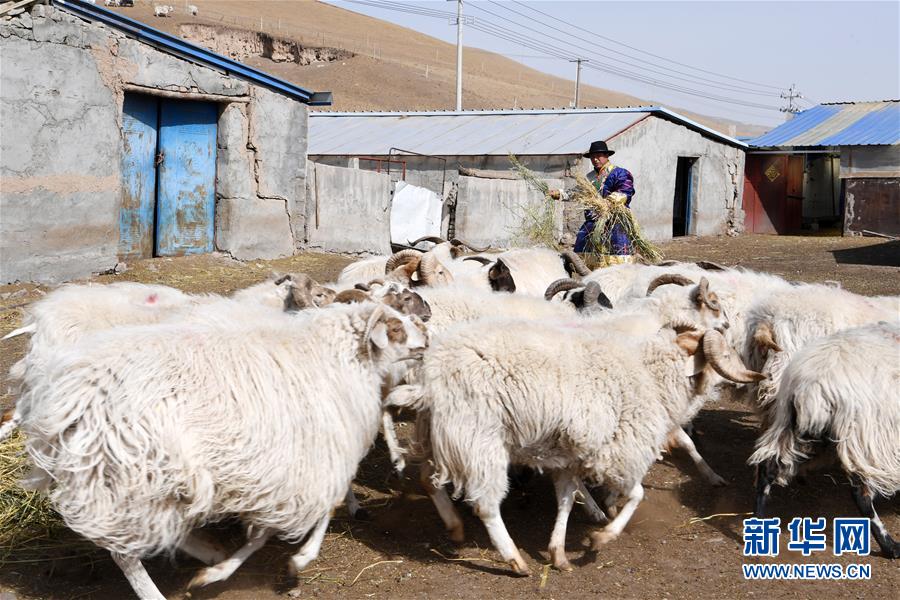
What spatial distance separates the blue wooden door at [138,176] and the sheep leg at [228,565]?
9848 millimetres

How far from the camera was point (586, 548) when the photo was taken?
520cm

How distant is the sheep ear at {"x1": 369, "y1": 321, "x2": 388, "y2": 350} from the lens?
15.9 feet

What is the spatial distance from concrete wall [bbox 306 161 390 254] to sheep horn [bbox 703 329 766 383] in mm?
11833

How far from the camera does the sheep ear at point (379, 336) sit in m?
4.86

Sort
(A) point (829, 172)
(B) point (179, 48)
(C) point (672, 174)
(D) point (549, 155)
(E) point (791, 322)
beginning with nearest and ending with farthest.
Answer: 1. (E) point (791, 322)
2. (B) point (179, 48)
3. (D) point (549, 155)
4. (C) point (672, 174)
5. (A) point (829, 172)

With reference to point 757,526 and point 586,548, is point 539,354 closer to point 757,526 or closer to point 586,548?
point 586,548

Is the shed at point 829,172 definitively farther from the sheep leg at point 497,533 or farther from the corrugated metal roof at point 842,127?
the sheep leg at point 497,533

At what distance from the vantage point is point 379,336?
4.87 meters

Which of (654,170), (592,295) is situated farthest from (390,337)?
(654,170)

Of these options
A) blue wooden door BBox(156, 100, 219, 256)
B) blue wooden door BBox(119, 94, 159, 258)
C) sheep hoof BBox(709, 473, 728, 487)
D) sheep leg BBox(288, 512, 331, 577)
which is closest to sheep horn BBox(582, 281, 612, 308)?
sheep hoof BBox(709, 473, 728, 487)

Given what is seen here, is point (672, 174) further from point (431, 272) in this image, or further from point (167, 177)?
point (431, 272)

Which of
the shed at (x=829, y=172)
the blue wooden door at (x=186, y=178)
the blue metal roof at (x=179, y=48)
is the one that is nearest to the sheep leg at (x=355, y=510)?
the blue metal roof at (x=179, y=48)

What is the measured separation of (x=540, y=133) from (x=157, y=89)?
460 inches

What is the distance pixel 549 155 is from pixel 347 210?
5.55 metres
